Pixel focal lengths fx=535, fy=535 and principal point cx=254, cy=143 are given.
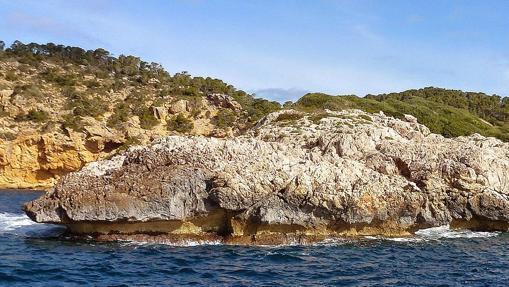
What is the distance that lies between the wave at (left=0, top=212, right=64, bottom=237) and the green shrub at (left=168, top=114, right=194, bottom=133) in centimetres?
3348

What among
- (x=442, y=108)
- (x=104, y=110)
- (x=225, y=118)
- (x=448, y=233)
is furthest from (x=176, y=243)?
(x=442, y=108)

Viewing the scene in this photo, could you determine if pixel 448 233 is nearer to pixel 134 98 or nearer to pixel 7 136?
pixel 7 136

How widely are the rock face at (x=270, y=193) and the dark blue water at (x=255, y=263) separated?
4.14 feet

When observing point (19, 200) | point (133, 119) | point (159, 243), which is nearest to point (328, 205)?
point (159, 243)

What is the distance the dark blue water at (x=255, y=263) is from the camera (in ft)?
59.7

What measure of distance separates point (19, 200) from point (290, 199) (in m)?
27.6

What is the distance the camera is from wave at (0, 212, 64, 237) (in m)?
26.8

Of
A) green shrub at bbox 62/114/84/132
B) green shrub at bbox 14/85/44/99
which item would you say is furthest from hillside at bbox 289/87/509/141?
green shrub at bbox 14/85/44/99

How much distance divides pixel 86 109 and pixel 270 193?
44434mm

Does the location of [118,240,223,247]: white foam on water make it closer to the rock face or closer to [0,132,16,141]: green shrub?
the rock face

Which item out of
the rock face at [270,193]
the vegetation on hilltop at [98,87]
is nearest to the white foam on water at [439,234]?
the rock face at [270,193]

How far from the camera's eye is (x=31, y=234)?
26484mm

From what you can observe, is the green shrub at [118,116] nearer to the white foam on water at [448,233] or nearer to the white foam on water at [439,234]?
the white foam on water at [448,233]

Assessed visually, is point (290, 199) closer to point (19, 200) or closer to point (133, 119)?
point (19, 200)
